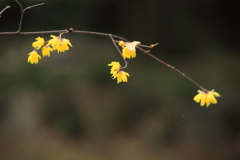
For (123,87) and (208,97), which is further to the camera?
(123,87)

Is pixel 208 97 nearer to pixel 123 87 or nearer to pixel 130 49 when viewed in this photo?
pixel 130 49

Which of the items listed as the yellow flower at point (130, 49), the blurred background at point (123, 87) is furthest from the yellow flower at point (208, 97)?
the blurred background at point (123, 87)

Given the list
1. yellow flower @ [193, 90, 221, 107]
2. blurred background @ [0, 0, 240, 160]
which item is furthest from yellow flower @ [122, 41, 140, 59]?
blurred background @ [0, 0, 240, 160]

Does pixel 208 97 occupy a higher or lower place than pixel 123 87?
lower

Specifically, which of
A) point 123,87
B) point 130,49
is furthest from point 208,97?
point 123,87

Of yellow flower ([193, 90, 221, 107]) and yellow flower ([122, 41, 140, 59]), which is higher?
yellow flower ([122, 41, 140, 59])

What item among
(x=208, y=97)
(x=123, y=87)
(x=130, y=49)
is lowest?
(x=208, y=97)

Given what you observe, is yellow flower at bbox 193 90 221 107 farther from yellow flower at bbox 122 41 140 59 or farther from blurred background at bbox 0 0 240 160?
blurred background at bbox 0 0 240 160

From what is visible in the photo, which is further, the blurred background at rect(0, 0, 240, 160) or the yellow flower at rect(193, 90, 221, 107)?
the blurred background at rect(0, 0, 240, 160)

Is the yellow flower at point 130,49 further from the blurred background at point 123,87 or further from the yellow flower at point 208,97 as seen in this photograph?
the blurred background at point 123,87

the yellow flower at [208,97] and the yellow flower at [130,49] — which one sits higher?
the yellow flower at [130,49]
